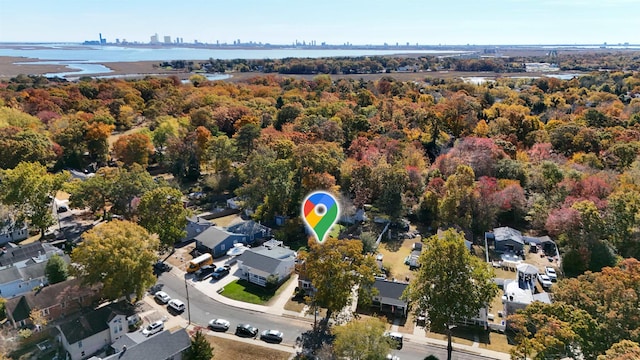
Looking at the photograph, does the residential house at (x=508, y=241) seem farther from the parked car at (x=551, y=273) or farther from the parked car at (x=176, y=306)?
the parked car at (x=176, y=306)

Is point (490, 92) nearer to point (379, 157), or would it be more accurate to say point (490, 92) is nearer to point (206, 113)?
point (379, 157)

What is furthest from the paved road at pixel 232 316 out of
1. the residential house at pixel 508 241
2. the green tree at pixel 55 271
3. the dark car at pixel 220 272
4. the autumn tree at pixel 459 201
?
the residential house at pixel 508 241

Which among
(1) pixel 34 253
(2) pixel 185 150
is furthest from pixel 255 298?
(2) pixel 185 150

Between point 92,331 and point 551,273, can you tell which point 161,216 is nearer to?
point 92,331

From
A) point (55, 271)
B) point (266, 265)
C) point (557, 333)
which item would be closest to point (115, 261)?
point (55, 271)

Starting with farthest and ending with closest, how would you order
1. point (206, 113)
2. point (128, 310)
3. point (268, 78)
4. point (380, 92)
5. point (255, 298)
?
point (268, 78) → point (380, 92) → point (206, 113) → point (255, 298) → point (128, 310)

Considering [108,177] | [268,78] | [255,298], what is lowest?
[255,298]

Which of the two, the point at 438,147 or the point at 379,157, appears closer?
the point at 379,157
